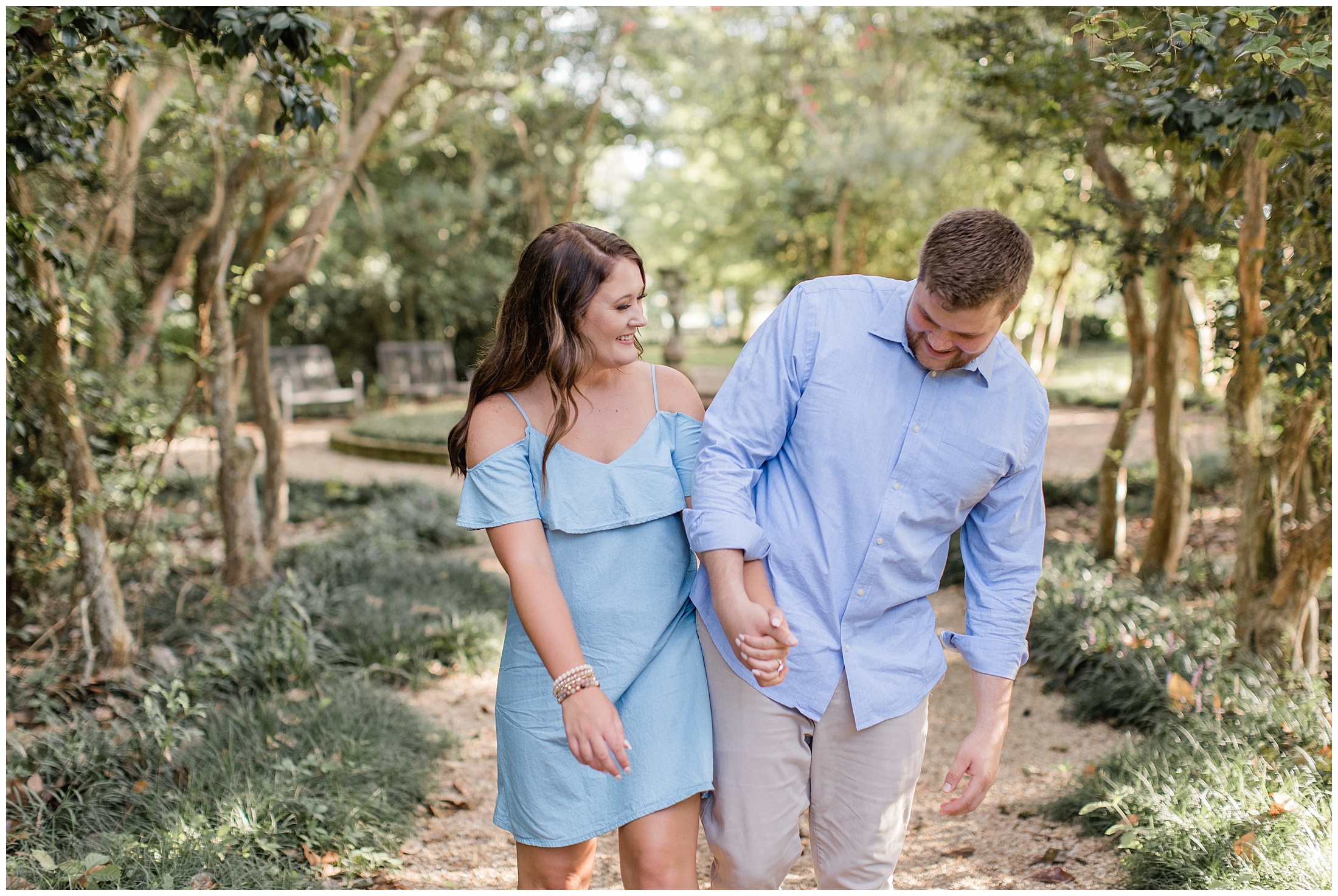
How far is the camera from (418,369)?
724 inches

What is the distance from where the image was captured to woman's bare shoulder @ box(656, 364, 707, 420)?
218cm

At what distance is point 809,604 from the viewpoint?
2008 millimetres

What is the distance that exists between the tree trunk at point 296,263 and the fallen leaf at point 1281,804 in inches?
199

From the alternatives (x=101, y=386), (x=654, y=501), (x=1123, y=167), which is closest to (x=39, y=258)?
(x=101, y=386)

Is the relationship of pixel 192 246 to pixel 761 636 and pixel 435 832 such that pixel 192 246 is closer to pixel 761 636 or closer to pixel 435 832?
pixel 435 832

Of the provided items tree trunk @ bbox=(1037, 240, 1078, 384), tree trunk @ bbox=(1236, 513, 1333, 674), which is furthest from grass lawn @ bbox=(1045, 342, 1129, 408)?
tree trunk @ bbox=(1236, 513, 1333, 674)

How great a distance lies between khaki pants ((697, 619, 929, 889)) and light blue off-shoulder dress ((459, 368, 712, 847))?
0.22 feet

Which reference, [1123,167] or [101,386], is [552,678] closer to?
[101,386]

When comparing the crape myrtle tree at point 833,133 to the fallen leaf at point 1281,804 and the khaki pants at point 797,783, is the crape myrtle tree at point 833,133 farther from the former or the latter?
the khaki pants at point 797,783

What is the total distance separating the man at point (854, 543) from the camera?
198 centimetres

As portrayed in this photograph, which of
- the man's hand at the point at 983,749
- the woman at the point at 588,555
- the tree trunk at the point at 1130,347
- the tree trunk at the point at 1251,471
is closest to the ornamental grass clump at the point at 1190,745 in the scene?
the tree trunk at the point at 1251,471

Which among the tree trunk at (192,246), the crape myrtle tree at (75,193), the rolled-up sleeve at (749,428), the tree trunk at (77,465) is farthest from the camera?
the tree trunk at (192,246)

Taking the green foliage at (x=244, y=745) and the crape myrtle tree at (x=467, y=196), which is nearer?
the green foliage at (x=244, y=745)

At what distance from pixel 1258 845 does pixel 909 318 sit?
2.09m
